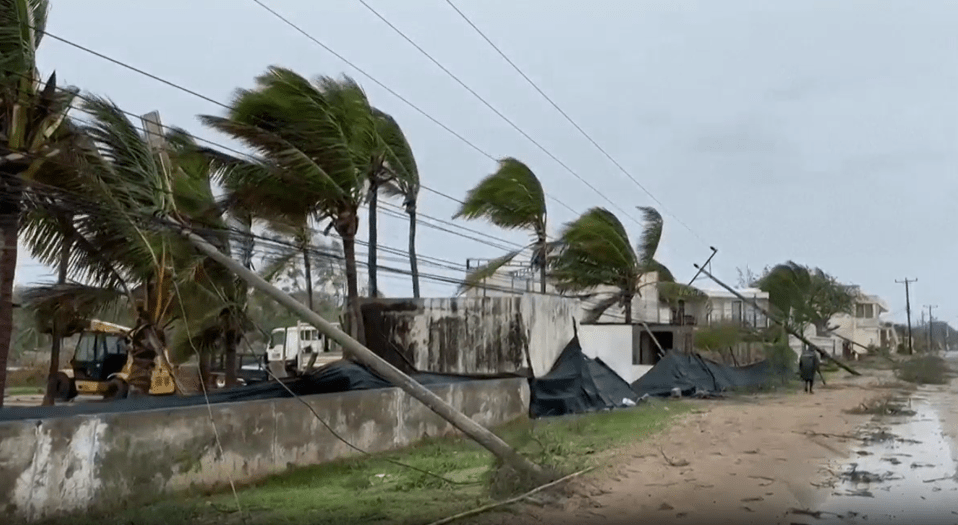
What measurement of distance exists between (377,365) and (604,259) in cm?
2143

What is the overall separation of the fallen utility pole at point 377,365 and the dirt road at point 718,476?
80cm

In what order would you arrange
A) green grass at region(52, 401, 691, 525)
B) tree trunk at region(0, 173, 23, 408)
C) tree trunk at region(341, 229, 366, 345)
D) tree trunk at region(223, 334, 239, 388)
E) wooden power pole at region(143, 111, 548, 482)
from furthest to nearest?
tree trunk at region(223, 334, 239, 388) < tree trunk at region(341, 229, 366, 345) < wooden power pole at region(143, 111, 548, 482) < tree trunk at region(0, 173, 23, 408) < green grass at region(52, 401, 691, 525)

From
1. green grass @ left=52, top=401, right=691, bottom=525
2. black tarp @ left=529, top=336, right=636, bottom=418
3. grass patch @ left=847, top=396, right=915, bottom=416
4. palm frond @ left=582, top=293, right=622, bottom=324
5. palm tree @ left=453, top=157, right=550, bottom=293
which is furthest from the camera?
palm frond @ left=582, top=293, right=622, bottom=324

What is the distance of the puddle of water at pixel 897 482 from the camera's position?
997 centimetres

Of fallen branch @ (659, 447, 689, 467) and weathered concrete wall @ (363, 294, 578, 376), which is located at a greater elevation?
weathered concrete wall @ (363, 294, 578, 376)

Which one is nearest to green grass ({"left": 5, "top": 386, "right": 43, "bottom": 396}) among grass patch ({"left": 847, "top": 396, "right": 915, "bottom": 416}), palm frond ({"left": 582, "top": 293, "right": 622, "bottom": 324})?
palm frond ({"left": 582, "top": 293, "right": 622, "bottom": 324})

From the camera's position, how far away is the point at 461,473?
12.6 m

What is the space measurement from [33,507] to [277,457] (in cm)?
364

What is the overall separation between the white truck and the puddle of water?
76.8 feet

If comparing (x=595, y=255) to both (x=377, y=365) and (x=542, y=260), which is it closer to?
(x=542, y=260)

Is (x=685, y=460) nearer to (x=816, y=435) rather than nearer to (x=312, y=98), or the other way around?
(x=816, y=435)

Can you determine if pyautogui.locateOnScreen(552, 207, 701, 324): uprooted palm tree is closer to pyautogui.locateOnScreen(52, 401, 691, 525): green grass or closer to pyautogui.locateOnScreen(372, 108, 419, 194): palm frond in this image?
pyautogui.locateOnScreen(372, 108, 419, 194): palm frond

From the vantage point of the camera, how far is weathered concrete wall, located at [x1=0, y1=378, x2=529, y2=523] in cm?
884

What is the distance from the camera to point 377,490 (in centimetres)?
1129
